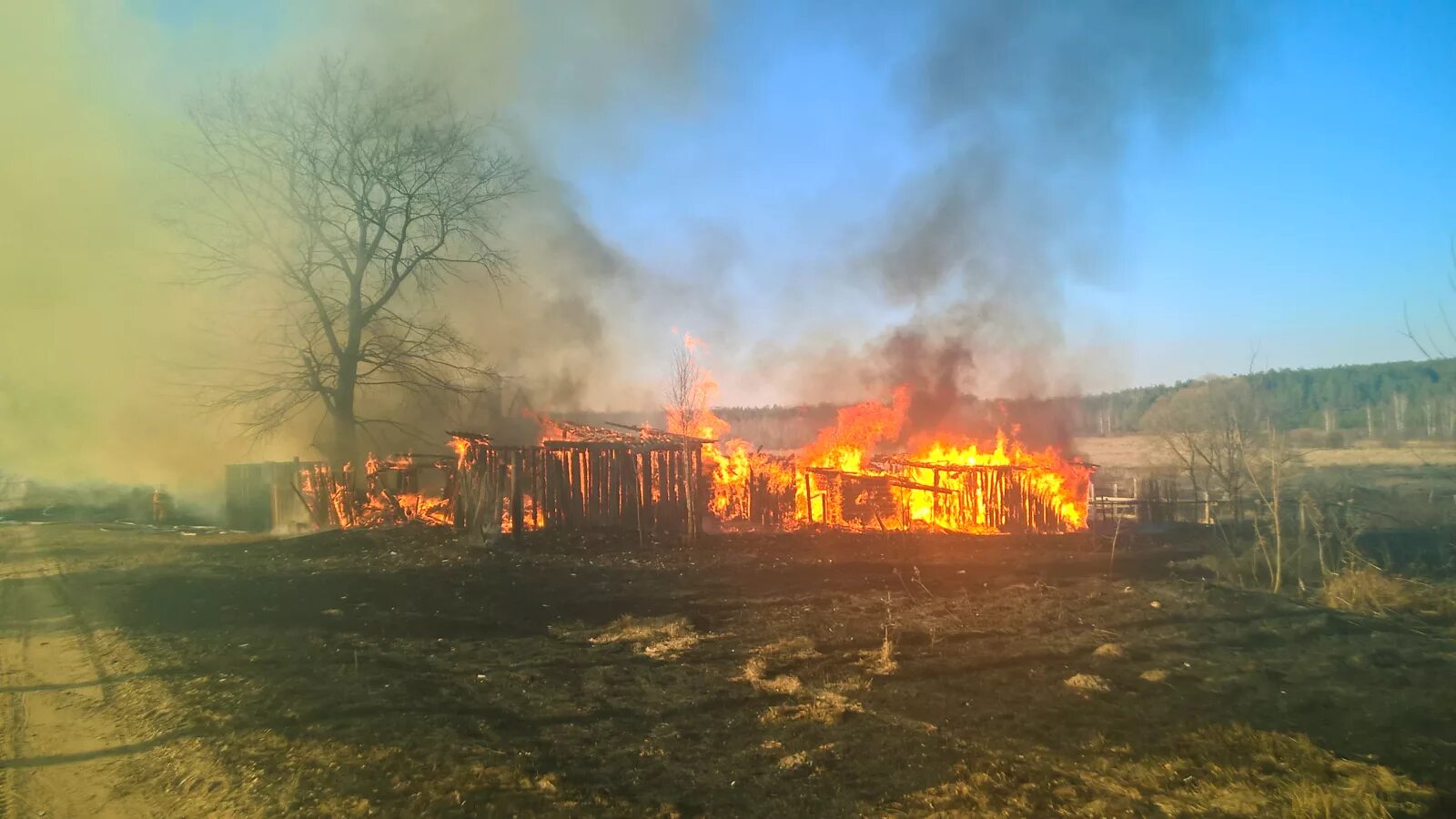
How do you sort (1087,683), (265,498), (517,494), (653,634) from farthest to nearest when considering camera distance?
(265,498) < (517,494) < (653,634) < (1087,683)

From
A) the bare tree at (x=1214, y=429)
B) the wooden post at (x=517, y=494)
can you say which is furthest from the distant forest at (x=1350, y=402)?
the wooden post at (x=517, y=494)

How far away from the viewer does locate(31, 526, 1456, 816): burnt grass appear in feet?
15.9

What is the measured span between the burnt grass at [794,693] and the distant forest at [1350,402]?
3688cm

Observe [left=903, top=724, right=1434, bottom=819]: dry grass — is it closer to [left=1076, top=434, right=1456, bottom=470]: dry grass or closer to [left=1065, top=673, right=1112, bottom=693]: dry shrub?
[left=1065, top=673, right=1112, bottom=693]: dry shrub

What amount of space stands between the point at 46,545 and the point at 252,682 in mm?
15655

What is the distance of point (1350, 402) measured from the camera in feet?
201

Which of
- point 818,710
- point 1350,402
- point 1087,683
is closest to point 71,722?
point 818,710

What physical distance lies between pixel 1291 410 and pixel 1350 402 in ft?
79.3

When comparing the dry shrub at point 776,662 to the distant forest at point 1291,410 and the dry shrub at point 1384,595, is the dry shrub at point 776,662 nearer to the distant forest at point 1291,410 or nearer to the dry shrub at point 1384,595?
the dry shrub at point 1384,595

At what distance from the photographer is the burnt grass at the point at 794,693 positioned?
4.83m

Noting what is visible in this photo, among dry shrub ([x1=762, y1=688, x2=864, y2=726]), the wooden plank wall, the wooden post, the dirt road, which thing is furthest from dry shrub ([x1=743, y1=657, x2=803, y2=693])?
the wooden post

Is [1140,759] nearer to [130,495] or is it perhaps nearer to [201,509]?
[201,509]

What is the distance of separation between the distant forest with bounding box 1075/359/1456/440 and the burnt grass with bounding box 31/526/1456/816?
36881 millimetres

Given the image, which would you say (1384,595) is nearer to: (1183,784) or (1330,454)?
(1183,784)
